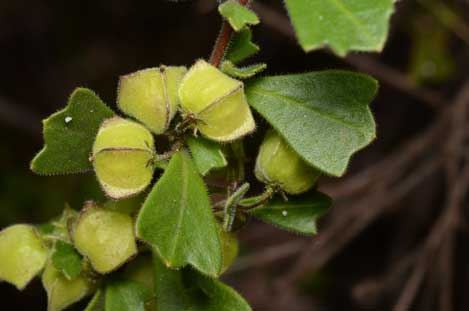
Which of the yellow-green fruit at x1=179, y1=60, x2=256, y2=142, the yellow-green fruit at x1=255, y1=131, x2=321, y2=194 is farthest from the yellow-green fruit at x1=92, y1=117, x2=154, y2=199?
the yellow-green fruit at x1=255, y1=131, x2=321, y2=194

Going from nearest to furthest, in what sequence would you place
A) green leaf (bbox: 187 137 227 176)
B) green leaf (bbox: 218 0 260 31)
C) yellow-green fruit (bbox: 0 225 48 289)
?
green leaf (bbox: 218 0 260 31)
green leaf (bbox: 187 137 227 176)
yellow-green fruit (bbox: 0 225 48 289)

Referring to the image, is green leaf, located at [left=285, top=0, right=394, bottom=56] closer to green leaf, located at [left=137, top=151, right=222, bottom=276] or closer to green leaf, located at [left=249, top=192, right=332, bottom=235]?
green leaf, located at [left=137, top=151, right=222, bottom=276]

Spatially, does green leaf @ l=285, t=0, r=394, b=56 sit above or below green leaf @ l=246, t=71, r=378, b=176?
above

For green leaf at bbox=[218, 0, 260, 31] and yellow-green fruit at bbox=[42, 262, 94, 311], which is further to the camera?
yellow-green fruit at bbox=[42, 262, 94, 311]

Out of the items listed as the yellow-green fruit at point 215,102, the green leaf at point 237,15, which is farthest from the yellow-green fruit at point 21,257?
the green leaf at point 237,15

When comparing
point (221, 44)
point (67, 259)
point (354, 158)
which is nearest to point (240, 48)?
point (221, 44)
